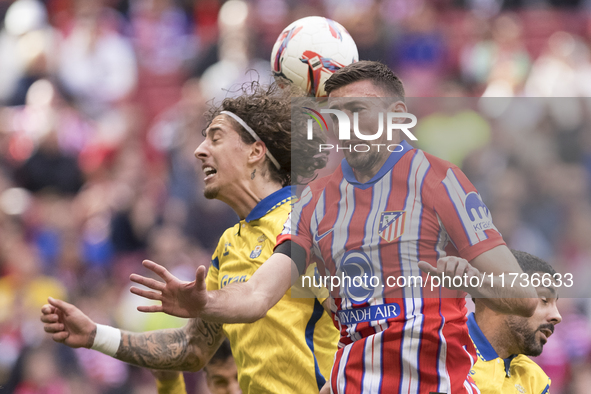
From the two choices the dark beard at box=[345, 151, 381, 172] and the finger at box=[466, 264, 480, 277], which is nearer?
the finger at box=[466, 264, 480, 277]

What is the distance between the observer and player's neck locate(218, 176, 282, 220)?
4.22m

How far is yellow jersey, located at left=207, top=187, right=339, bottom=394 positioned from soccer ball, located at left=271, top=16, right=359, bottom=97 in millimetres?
799

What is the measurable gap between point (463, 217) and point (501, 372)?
160 cm

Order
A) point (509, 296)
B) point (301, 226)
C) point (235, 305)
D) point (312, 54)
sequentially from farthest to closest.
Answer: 1. point (312, 54)
2. point (301, 226)
3. point (235, 305)
4. point (509, 296)

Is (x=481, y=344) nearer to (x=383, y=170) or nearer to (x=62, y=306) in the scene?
(x=383, y=170)

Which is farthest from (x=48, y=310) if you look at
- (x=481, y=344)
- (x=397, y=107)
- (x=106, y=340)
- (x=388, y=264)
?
(x=481, y=344)

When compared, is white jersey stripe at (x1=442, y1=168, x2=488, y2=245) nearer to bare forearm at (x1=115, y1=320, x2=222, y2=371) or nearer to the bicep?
the bicep

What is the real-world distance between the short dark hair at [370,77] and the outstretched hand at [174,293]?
44.9 inches

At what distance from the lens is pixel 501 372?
4.27m

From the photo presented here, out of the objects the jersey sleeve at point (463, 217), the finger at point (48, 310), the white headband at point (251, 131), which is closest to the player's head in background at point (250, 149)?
the white headband at point (251, 131)

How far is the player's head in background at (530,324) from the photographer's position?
430 centimetres

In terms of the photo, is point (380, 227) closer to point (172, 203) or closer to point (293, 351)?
point (293, 351)

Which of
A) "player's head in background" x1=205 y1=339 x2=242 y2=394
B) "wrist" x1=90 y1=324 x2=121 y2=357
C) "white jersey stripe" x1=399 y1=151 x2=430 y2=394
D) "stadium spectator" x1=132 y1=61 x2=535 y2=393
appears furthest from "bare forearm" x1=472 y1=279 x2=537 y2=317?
"player's head in background" x1=205 y1=339 x2=242 y2=394

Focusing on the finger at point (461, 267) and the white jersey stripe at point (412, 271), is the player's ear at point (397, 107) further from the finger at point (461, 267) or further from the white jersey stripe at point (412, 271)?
the finger at point (461, 267)
